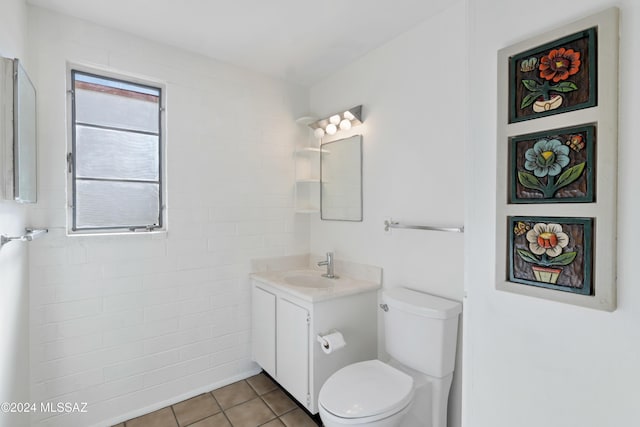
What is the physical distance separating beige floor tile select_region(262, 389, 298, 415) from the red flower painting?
2.28 metres

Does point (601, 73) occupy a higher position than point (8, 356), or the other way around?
point (601, 73)

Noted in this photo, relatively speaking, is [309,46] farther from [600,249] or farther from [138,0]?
[600,249]

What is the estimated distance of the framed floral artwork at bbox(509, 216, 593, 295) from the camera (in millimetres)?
855

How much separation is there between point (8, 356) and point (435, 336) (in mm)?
1919

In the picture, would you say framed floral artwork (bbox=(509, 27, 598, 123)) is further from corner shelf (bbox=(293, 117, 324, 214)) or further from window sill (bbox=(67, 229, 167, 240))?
window sill (bbox=(67, 229, 167, 240))

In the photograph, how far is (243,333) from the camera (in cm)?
252

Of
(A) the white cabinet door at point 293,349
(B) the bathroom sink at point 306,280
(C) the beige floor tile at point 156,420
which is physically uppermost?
(B) the bathroom sink at point 306,280

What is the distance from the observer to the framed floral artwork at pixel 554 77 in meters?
0.85

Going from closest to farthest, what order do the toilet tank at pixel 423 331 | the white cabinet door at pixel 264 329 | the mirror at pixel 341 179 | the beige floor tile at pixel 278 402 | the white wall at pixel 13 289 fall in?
the white wall at pixel 13 289 < the toilet tank at pixel 423 331 < the beige floor tile at pixel 278 402 < the white cabinet door at pixel 264 329 < the mirror at pixel 341 179

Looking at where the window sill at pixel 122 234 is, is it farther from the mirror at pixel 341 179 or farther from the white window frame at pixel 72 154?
the mirror at pixel 341 179

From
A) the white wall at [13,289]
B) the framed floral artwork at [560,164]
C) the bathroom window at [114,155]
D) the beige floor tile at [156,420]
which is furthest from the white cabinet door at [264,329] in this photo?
the framed floral artwork at [560,164]

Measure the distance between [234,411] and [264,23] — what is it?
2.49 meters

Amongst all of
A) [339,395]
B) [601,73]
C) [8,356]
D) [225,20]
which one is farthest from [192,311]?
[601,73]

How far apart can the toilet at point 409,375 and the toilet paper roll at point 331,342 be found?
0.47 ft
